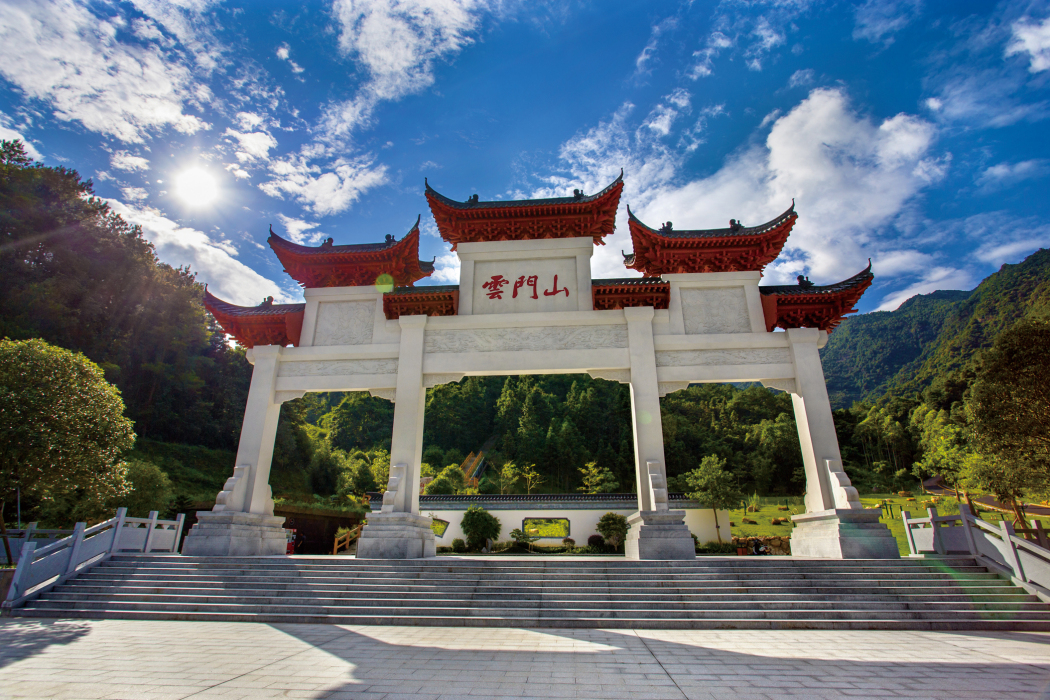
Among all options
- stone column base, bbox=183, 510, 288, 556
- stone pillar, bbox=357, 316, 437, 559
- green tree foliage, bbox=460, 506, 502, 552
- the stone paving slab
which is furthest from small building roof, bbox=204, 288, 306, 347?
green tree foliage, bbox=460, 506, 502, 552

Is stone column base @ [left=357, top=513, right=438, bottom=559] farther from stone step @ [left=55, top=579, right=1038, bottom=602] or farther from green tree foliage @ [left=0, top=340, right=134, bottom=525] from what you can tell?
green tree foliage @ [left=0, top=340, right=134, bottom=525]

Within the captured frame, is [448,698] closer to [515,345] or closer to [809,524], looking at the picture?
[515,345]

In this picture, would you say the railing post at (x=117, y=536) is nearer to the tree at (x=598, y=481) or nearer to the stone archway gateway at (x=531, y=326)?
the stone archway gateway at (x=531, y=326)

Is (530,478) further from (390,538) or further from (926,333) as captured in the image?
(926,333)

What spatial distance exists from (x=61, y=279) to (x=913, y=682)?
31.3 meters

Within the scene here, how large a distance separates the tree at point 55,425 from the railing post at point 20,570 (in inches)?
129

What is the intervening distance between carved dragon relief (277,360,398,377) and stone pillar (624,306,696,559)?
521 cm

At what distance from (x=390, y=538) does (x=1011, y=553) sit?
9357 millimetres

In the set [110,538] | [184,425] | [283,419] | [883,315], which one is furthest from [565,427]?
[883,315]

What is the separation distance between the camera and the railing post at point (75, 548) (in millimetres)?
7354

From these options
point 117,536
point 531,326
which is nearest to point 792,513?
point 531,326

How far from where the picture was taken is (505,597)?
6477mm

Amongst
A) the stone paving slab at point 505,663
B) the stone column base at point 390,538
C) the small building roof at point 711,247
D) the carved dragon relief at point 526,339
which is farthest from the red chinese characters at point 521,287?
the stone paving slab at point 505,663

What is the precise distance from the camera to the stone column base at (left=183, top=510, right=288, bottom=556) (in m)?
8.88
